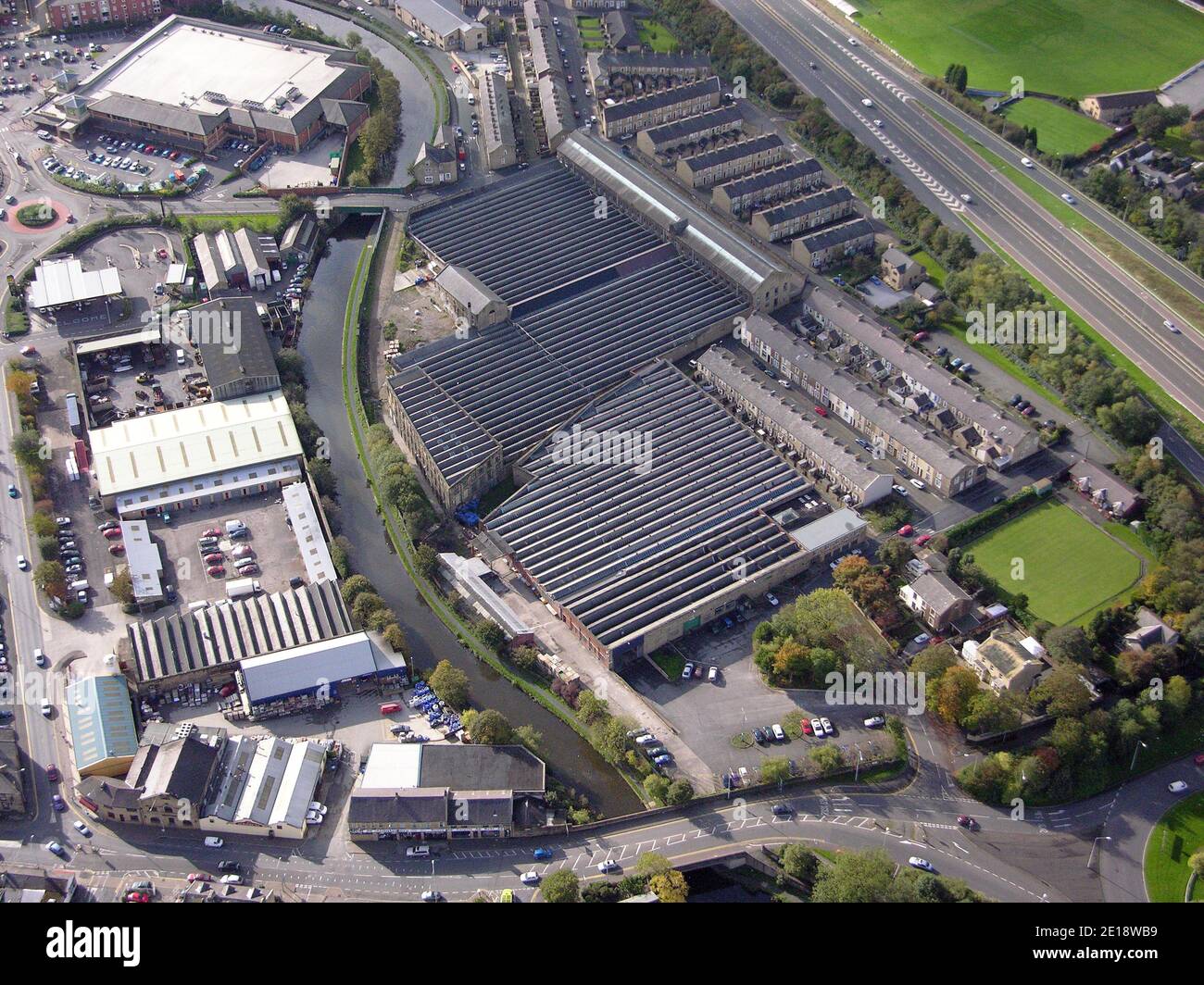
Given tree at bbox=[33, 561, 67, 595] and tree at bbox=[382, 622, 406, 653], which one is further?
tree at bbox=[33, 561, 67, 595]

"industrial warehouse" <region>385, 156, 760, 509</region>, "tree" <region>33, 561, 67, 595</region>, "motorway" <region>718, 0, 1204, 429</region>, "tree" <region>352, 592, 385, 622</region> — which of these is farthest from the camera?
"motorway" <region>718, 0, 1204, 429</region>

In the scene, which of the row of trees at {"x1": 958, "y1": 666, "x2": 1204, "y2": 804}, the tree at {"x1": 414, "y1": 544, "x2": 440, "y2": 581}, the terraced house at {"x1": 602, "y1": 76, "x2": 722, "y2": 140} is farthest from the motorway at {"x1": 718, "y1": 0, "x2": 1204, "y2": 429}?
the tree at {"x1": 414, "y1": 544, "x2": 440, "y2": 581}

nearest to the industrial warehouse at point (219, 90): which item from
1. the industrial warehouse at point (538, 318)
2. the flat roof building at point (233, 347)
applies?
the industrial warehouse at point (538, 318)

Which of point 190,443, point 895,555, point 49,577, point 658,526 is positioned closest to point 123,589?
point 49,577

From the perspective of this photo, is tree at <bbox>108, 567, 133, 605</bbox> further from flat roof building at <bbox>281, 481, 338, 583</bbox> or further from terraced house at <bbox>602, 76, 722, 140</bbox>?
terraced house at <bbox>602, 76, 722, 140</bbox>

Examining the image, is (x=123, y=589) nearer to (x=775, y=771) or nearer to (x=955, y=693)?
(x=775, y=771)

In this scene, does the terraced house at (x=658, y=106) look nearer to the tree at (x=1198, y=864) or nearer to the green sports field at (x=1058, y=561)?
the green sports field at (x=1058, y=561)
